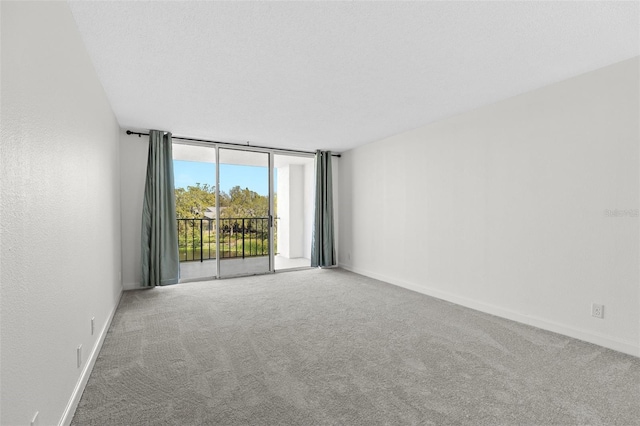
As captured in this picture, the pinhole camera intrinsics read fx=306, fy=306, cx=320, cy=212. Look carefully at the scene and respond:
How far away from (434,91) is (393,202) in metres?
2.04

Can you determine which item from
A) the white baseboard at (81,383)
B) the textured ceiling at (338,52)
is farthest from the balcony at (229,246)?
the white baseboard at (81,383)

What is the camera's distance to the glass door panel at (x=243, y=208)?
217 inches

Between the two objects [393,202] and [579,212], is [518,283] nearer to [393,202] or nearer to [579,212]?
[579,212]

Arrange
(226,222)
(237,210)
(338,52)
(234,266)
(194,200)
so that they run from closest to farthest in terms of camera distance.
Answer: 1. (338,52)
2. (237,210)
3. (226,222)
4. (234,266)
5. (194,200)

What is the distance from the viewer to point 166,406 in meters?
1.78

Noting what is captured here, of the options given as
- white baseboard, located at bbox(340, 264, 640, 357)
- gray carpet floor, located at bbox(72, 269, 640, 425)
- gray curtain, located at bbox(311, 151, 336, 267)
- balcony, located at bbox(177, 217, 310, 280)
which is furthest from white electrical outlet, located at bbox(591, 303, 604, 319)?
balcony, located at bbox(177, 217, 310, 280)

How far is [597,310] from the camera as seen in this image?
260cm

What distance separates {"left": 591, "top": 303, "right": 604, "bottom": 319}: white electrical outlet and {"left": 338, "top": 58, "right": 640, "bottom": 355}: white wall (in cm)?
4

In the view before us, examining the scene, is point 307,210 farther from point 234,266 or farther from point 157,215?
point 157,215

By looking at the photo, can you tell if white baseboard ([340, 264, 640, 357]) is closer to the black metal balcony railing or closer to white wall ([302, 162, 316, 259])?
the black metal balcony railing

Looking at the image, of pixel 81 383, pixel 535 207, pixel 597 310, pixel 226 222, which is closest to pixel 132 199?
pixel 226 222

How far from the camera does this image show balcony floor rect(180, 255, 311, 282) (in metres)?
5.51

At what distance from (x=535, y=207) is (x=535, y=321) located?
3.67 ft

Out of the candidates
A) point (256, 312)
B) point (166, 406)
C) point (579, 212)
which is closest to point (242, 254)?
point (256, 312)
